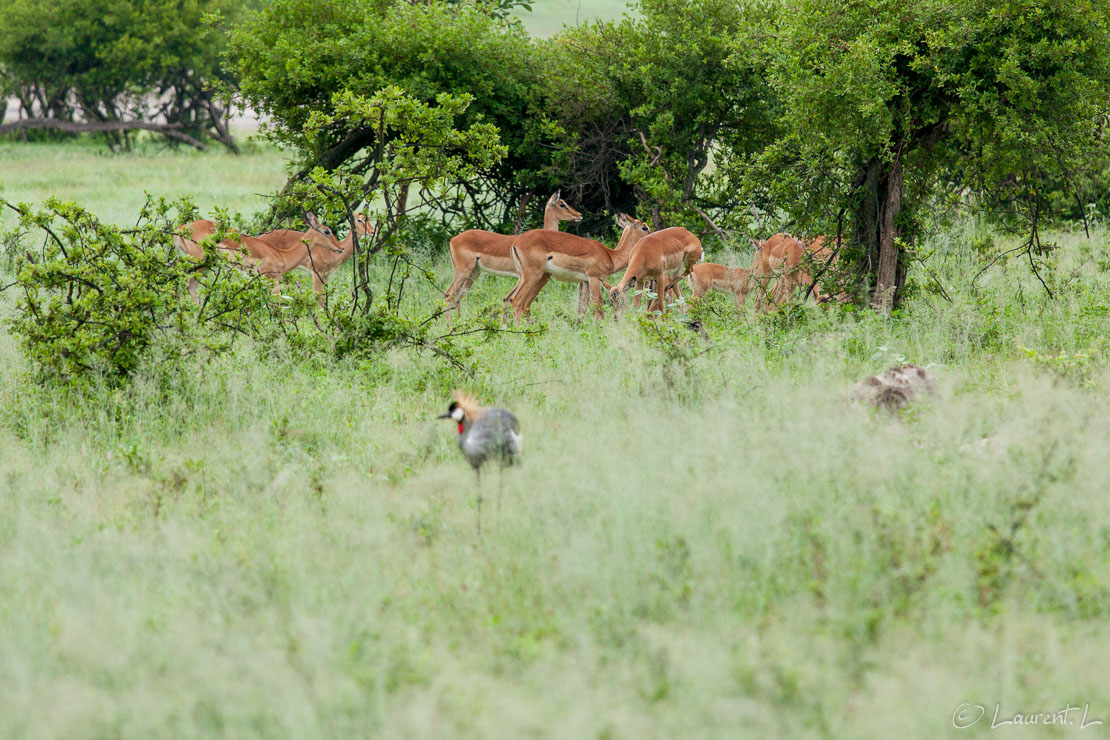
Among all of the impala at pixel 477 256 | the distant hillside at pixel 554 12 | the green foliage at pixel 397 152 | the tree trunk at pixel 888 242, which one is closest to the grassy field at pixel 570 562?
the green foliage at pixel 397 152

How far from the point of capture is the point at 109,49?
106 ft

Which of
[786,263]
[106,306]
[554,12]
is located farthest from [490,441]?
[554,12]

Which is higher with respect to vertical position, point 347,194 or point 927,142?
point 927,142

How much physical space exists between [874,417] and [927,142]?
12.1 feet

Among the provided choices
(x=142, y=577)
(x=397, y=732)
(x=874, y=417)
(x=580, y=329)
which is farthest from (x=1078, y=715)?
(x=580, y=329)

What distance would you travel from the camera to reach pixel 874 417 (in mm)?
4996

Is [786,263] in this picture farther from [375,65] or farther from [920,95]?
[375,65]

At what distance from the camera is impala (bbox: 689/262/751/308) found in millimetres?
9438

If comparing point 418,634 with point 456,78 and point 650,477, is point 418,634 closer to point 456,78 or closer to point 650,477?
point 650,477

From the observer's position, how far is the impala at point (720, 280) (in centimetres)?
944

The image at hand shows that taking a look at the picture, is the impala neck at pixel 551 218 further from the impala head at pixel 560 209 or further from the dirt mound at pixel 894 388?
the dirt mound at pixel 894 388

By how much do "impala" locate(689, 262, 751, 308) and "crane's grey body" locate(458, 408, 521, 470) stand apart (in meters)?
5.13

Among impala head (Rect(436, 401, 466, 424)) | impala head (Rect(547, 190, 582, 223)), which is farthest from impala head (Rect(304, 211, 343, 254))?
impala head (Rect(436, 401, 466, 424))

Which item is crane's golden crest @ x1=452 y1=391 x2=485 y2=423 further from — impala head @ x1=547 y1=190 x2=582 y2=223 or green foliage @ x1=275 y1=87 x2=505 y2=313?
impala head @ x1=547 y1=190 x2=582 y2=223
